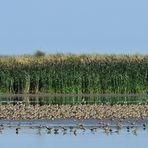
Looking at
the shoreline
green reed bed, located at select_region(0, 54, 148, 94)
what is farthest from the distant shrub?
the shoreline

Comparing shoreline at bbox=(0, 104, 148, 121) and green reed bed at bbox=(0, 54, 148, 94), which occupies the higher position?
green reed bed at bbox=(0, 54, 148, 94)

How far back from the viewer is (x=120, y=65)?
51250mm

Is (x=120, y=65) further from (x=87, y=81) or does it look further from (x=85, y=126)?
(x=85, y=126)

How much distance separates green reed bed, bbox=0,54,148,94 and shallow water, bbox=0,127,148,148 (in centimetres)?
2252

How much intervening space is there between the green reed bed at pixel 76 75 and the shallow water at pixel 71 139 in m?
22.5

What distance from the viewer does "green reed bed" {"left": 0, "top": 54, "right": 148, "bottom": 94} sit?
4897cm

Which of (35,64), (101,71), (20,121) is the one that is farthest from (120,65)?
(20,121)

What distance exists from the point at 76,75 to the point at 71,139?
26.1m

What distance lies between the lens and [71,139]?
23.9 m

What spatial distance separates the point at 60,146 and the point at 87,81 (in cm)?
2693

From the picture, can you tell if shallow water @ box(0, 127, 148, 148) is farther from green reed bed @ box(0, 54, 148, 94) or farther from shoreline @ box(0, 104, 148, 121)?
green reed bed @ box(0, 54, 148, 94)

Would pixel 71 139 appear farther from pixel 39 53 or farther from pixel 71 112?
pixel 39 53

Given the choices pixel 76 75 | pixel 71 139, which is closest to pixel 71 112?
pixel 71 139

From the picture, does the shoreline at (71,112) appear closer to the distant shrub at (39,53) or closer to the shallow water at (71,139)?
the shallow water at (71,139)
